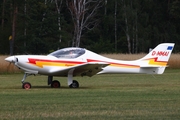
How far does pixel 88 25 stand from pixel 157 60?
34309 mm

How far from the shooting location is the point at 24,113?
37.1 feet

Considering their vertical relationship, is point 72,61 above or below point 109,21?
below

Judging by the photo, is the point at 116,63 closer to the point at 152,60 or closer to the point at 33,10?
the point at 152,60

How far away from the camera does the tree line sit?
46.0 meters

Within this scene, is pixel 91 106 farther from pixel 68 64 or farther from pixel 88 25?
pixel 88 25

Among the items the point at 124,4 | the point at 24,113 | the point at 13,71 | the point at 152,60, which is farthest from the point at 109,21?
the point at 24,113

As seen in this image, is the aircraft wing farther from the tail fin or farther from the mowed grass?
the mowed grass

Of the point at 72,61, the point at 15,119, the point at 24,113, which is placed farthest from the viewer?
the point at 72,61

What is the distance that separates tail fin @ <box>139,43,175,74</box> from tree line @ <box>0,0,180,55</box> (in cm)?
2394

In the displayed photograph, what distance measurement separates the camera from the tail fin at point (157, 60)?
2108cm

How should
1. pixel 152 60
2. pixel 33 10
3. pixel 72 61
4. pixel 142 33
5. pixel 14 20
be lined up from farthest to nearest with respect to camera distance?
pixel 142 33
pixel 33 10
pixel 14 20
pixel 152 60
pixel 72 61

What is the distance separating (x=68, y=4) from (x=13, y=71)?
851 inches

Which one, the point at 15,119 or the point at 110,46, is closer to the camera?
the point at 15,119

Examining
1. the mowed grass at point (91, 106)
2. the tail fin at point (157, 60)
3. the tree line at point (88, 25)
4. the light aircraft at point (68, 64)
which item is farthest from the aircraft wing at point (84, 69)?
the tree line at point (88, 25)
